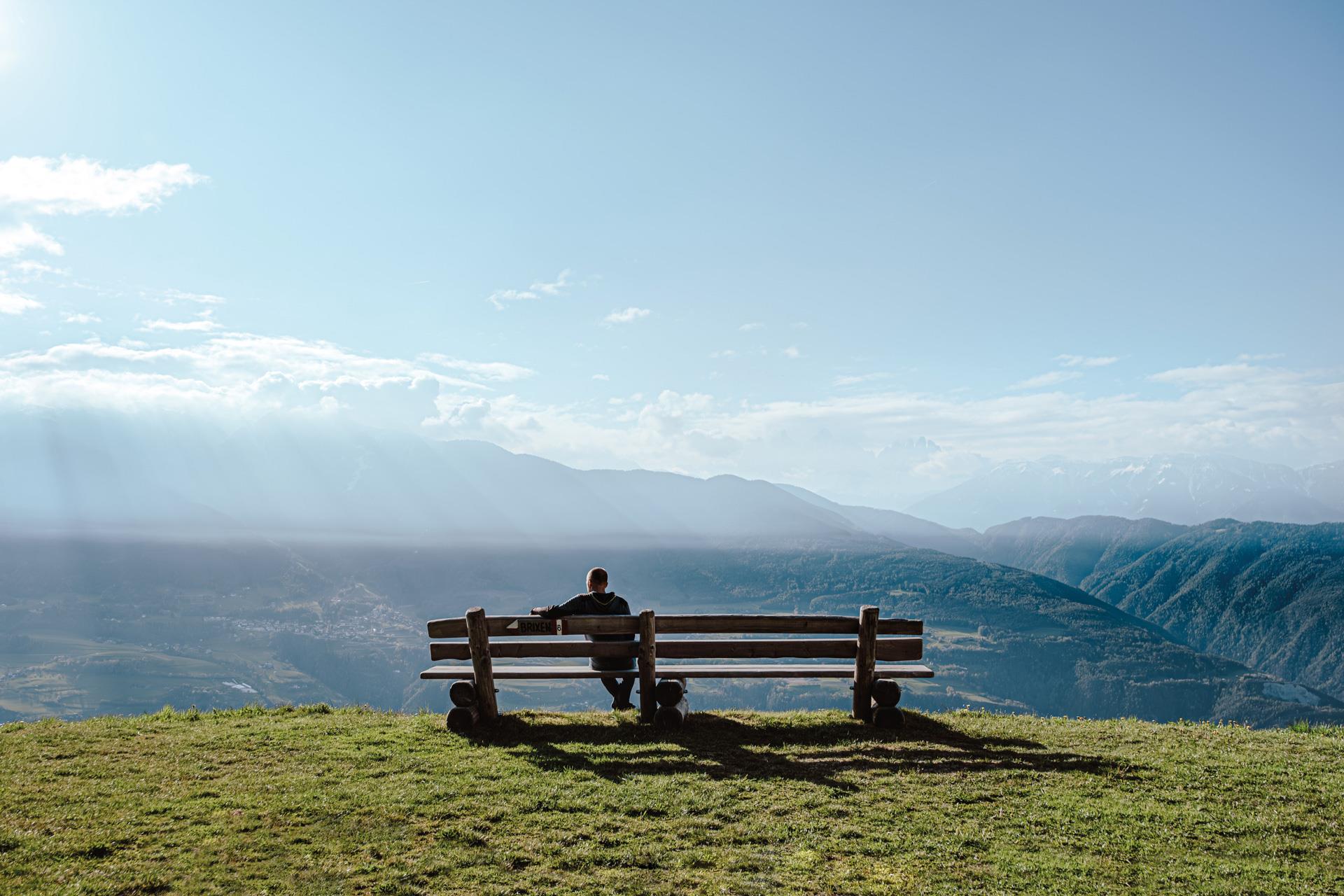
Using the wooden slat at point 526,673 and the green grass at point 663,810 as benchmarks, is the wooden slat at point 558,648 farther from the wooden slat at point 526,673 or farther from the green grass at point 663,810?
the green grass at point 663,810

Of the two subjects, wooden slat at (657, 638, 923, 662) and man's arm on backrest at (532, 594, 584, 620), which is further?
man's arm on backrest at (532, 594, 584, 620)

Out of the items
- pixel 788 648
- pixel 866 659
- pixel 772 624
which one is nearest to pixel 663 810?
pixel 788 648

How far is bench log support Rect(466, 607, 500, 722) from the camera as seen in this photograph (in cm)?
1259

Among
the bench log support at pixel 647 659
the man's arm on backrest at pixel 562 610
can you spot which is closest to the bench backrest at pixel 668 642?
the bench log support at pixel 647 659

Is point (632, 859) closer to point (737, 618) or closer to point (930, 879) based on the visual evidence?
point (930, 879)

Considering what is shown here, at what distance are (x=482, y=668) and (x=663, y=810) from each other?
491 centimetres

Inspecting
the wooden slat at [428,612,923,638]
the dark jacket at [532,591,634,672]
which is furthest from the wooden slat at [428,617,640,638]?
the dark jacket at [532,591,634,672]

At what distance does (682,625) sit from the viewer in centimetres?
1236

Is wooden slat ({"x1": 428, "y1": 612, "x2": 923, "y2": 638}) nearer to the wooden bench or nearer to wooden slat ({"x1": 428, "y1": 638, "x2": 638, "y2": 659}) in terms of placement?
the wooden bench

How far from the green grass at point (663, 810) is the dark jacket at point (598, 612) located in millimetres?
990

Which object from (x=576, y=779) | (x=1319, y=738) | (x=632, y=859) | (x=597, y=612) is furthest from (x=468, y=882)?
(x=1319, y=738)

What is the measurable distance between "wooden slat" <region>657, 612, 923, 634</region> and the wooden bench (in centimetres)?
2

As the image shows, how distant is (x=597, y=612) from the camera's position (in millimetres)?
13594

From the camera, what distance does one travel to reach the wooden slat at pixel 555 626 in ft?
41.8
